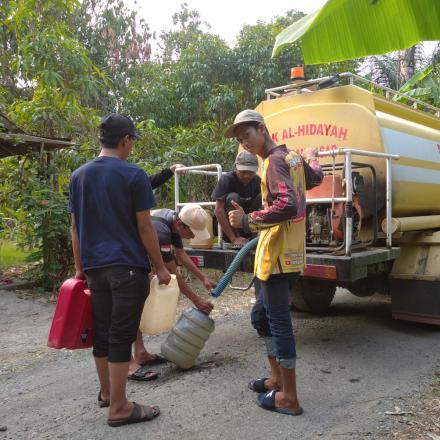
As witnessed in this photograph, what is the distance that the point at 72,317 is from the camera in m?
3.12

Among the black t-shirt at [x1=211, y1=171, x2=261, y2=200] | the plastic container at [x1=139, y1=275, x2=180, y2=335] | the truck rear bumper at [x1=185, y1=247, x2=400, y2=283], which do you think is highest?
the black t-shirt at [x1=211, y1=171, x2=261, y2=200]

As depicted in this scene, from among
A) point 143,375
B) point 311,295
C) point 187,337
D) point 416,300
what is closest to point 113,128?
point 187,337

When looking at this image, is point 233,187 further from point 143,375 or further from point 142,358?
point 143,375

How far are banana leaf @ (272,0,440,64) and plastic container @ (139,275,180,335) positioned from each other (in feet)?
5.58

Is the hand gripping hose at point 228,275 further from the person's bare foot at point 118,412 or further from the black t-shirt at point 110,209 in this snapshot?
the person's bare foot at point 118,412

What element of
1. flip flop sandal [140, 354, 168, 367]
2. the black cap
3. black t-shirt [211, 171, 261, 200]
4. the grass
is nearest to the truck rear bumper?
black t-shirt [211, 171, 261, 200]

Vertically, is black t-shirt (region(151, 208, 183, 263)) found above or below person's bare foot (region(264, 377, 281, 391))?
above

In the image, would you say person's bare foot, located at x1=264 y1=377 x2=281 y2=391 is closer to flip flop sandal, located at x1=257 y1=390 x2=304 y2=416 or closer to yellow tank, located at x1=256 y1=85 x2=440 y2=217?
flip flop sandal, located at x1=257 y1=390 x2=304 y2=416

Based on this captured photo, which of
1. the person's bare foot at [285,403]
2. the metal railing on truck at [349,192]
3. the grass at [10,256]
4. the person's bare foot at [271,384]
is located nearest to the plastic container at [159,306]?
the person's bare foot at [271,384]

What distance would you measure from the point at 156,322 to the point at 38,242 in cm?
442

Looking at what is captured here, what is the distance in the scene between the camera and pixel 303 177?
3170 millimetres

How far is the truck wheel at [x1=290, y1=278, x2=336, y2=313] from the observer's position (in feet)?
19.0

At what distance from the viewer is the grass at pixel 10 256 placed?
9.43 metres

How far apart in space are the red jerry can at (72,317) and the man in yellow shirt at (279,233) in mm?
1071
